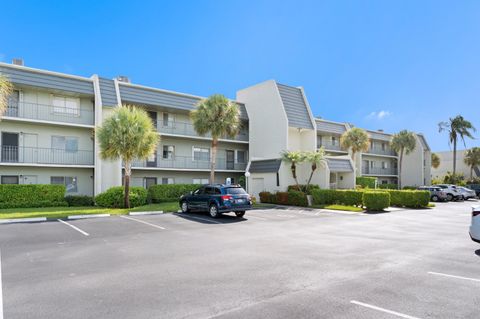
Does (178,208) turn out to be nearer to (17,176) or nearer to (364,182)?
(17,176)

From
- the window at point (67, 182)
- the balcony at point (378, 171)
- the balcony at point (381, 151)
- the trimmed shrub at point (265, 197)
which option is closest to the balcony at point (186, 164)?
the window at point (67, 182)

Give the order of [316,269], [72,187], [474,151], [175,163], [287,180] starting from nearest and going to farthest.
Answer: [316,269]
[72,187]
[287,180]
[175,163]
[474,151]

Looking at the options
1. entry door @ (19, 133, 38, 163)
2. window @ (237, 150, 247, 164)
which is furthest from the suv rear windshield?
window @ (237, 150, 247, 164)

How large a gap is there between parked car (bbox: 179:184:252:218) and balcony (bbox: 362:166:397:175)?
30777 millimetres

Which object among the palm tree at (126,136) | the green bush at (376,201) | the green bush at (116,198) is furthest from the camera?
the green bush at (376,201)

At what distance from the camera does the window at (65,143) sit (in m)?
23.7

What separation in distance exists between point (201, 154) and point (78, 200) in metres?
11.8

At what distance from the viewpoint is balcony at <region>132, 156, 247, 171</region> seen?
2674cm

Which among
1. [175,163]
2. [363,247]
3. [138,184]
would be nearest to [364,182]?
[175,163]

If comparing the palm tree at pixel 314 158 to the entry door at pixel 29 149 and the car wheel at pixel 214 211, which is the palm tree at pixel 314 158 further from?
the entry door at pixel 29 149

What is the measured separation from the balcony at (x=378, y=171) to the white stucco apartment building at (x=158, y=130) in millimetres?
10037

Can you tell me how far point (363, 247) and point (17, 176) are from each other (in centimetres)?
2282

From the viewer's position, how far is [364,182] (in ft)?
116

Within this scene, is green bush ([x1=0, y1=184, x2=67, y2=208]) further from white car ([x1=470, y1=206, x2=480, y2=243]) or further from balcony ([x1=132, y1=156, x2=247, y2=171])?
white car ([x1=470, y1=206, x2=480, y2=243])
